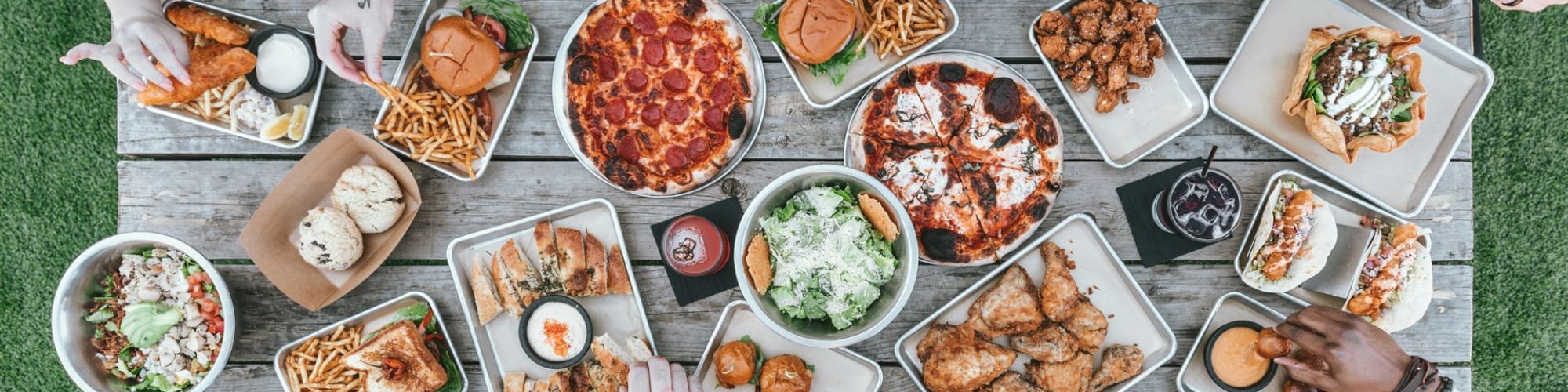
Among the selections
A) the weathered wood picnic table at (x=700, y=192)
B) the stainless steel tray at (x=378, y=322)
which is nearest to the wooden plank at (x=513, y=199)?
the weathered wood picnic table at (x=700, y=192)

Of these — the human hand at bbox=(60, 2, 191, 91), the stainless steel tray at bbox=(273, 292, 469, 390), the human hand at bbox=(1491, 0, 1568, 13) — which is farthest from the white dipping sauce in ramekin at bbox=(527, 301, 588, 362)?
the human hand at bbox=(1491, 0, 1568, 13)

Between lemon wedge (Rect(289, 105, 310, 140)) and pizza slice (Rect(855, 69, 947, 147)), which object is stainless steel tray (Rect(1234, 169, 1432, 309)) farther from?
lemon wedge (Rect(289, 105, 310, 140))

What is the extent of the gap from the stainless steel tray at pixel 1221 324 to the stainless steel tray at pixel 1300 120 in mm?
687

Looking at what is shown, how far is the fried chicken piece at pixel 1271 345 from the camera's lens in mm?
3166

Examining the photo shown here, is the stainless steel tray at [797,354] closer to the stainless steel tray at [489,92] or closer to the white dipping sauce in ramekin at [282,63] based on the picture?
the stainless steel tray at [489,92]

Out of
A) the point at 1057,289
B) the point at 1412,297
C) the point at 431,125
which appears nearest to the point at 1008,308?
the point at 1057,289

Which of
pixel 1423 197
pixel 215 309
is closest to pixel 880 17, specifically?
pixel 1423 197

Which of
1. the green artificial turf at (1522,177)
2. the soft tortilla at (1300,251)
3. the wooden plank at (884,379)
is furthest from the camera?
the green artificial turf at (1522,177)

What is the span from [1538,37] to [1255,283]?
245cm

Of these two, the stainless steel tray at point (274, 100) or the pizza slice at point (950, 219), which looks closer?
the pizza slice at point (950, 219)

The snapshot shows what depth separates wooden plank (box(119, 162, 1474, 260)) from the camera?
3438 millimetres

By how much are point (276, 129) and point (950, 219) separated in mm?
3016

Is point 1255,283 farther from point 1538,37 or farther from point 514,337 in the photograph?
point 514,337

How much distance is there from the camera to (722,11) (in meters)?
3.25
